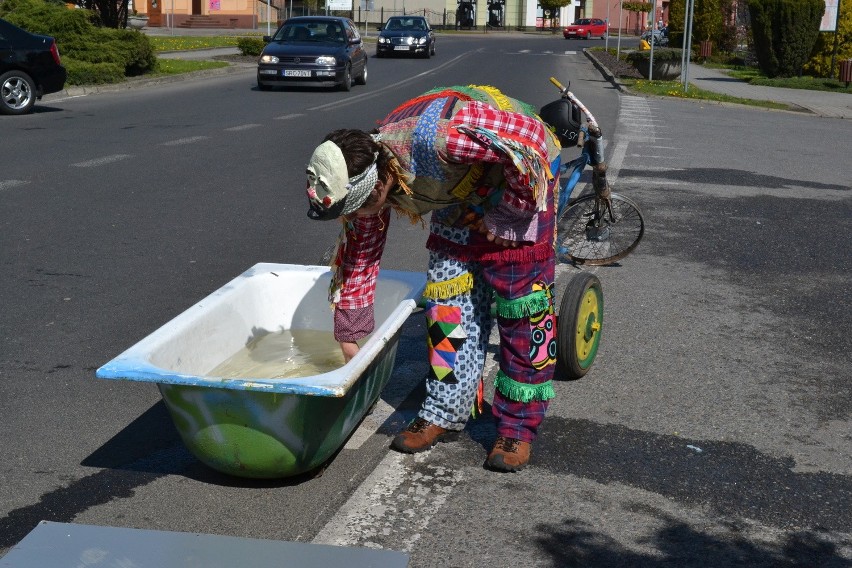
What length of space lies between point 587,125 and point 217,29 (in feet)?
177

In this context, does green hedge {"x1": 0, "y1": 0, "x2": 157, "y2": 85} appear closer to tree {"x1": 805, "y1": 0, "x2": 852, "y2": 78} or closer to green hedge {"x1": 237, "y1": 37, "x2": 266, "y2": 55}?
green hedge {"x1": 237, "y1": 37, "x2": 266, "y2": 55}

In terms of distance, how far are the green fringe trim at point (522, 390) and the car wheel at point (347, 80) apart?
19608mm

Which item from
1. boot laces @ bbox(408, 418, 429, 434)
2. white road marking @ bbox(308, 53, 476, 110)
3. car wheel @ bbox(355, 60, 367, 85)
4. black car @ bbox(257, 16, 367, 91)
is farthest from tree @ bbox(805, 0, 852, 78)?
boot laces @ bbox(408, 418, 429, 434)

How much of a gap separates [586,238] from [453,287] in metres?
3.44

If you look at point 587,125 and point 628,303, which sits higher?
point 587,125

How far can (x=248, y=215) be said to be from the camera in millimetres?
9336

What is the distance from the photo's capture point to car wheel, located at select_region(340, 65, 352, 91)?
76.3 feet

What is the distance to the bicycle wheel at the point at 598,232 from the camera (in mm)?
7301

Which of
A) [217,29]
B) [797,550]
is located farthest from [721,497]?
[217,29]

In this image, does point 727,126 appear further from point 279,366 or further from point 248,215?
point 279,366

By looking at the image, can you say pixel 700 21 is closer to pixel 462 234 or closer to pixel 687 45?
pixel 687 45

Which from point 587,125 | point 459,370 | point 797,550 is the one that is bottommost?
point 797,550

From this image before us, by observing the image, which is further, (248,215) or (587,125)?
(248,215)

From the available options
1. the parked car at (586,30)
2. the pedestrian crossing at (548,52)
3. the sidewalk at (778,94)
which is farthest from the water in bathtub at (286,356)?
the parked car at (586,30)
